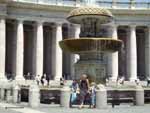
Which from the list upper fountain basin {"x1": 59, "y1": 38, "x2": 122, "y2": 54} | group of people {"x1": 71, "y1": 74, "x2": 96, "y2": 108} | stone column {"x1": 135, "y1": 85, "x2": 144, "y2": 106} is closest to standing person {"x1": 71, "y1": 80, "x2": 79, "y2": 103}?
group of people {"x1": 71, "y1": 74, "x2": 96, "y2": 108}

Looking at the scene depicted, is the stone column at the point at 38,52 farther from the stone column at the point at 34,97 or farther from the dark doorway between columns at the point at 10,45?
the stone column at the point at 34,97

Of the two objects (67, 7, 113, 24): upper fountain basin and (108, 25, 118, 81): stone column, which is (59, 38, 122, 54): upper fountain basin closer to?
(67, 7, 113, 24): upper fountain basin

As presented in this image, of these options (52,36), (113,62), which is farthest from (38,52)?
(113,62)

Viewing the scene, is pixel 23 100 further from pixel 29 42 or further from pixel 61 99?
pixel 29 42

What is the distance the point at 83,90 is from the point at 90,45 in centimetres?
482

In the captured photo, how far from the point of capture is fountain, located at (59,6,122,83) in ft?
131

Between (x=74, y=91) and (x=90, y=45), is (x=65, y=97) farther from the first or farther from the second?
(x=90, y=45)

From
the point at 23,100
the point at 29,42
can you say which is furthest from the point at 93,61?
the point at 29,42

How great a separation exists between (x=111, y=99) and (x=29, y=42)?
188ft

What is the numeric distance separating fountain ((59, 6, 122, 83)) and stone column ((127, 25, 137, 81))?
1983 inches

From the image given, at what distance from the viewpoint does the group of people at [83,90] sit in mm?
36688

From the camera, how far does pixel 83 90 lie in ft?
121

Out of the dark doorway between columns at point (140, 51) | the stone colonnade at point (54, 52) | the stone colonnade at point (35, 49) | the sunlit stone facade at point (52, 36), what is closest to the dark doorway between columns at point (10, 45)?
the sunlit stone facade at point (52, 36)

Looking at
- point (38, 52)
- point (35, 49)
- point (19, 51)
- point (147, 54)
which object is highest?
point (35, 49)
